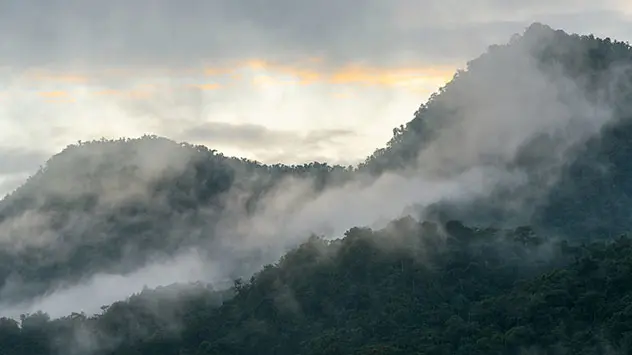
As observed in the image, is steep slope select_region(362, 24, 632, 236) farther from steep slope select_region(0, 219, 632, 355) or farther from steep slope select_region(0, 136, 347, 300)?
steep slope select_region(0, 136, 347, 300)

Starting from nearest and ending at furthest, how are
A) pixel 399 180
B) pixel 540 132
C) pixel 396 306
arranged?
1. pixel 396 306
2. pixel 540 132
3. pixel 399 180

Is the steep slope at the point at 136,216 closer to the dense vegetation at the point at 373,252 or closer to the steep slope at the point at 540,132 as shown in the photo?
the dense vegetation at the point at 373,252

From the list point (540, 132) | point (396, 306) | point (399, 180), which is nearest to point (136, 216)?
point (399, 180)

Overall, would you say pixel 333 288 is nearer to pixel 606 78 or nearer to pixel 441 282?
pixel 441 282

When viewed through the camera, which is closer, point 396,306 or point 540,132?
point 396,306

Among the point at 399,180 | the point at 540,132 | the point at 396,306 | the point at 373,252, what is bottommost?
the point at 396,306

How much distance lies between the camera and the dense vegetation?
2653 inches

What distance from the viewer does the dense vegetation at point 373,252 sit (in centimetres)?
6738

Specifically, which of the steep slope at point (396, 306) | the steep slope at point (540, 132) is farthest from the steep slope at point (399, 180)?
the steep slope at point (396, 306)

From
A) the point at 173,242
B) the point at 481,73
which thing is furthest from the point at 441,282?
the point at 173,242

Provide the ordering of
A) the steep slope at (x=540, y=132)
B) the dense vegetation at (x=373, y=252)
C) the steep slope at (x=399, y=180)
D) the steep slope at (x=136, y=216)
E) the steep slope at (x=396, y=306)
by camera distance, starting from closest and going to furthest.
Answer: the steep slope at (x=396, y=306), the dense vegetation at (x=373, y=252), the steep slope at (x=540, y=132), the steep slope at (x=399, y=180), the steep slope at (x=136, y=216)

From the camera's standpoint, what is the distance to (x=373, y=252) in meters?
80.4

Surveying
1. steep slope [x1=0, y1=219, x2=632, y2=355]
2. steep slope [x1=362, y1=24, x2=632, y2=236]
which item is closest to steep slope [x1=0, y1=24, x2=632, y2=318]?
steep slope [x1=362, y1=24, x2=632, y2=236]

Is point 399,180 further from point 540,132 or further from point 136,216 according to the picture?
point 136,216
